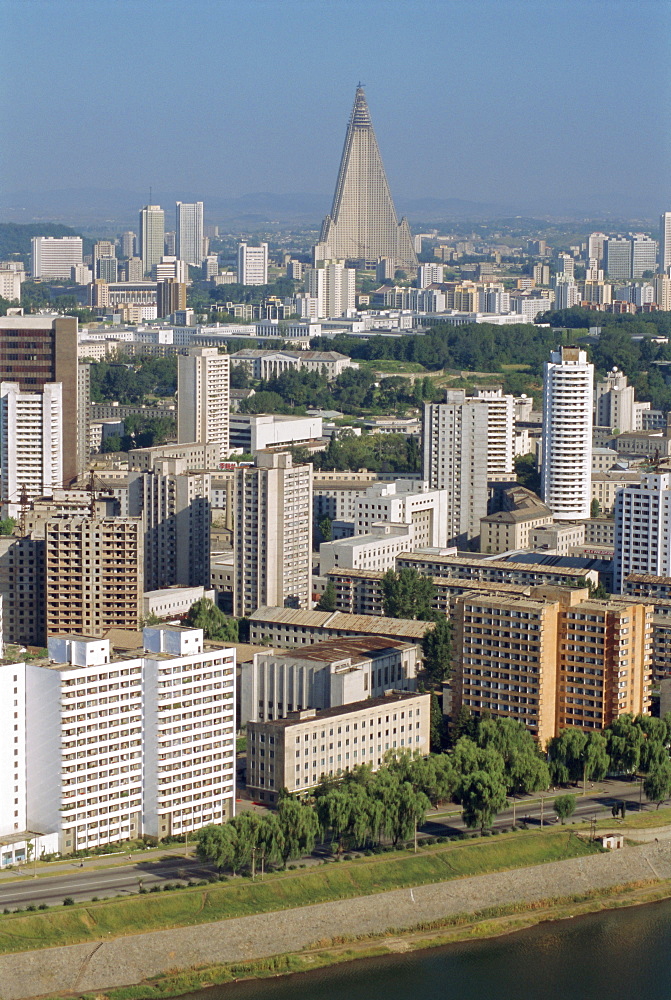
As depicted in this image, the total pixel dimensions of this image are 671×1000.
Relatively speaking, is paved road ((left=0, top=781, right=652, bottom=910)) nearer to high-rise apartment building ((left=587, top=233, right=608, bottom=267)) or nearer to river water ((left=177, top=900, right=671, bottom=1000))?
river water ((left=177, top=900, right=671, bottom=1000))

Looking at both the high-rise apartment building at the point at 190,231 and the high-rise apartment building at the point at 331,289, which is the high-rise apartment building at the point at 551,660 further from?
the high-rise apartment building at the point at 190,231

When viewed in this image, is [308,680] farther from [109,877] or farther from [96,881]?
[96,881]

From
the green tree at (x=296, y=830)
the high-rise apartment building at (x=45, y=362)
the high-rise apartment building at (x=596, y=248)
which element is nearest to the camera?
the green tree at (x=296, y=830)

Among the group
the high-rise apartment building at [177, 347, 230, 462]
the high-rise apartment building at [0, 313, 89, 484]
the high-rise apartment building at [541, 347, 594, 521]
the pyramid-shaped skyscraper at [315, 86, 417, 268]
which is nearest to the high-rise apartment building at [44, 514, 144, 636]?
the high-rise apartment building at [0, 313, 89, 484]

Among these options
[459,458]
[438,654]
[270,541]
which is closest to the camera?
[438,654]

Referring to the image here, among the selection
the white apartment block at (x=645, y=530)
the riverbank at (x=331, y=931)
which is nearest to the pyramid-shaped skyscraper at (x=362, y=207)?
the white apartment block at (x=645, y=530)

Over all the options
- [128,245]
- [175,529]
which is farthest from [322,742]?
[128,245]

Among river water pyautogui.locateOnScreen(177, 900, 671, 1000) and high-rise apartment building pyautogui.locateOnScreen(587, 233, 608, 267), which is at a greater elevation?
high-rise apartment building pyautogui.locateOnScreen(587, 233, 608, 267)
